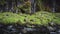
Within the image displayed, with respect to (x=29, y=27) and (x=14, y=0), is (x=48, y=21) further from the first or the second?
(x=14, y=0)

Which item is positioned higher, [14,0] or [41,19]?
[14,0]

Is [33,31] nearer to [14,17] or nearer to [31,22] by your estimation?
[31,22]

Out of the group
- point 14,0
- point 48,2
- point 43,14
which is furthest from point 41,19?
point 14,0

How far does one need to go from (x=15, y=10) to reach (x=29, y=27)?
0.32 metres

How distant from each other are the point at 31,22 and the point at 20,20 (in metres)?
0.15

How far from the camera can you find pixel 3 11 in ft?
7.85

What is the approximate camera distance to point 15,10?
7.84ft

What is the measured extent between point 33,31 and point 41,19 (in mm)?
196

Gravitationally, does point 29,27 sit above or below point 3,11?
below

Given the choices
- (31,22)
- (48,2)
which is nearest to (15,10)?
(31,22)

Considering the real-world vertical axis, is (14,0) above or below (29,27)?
above

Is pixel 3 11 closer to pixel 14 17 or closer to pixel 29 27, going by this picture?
pixel 14 17

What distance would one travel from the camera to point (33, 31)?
2.30m

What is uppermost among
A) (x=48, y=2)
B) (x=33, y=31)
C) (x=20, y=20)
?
(x=48, y=2)
